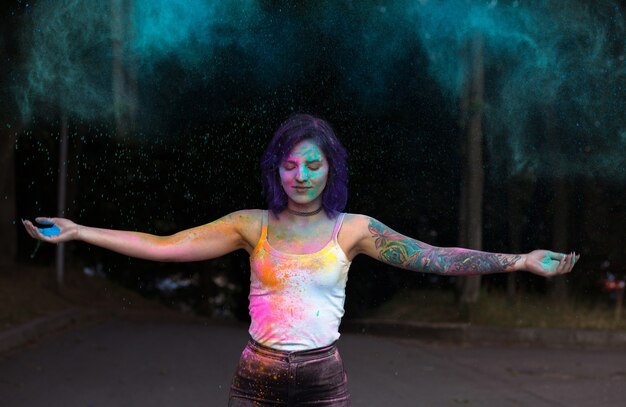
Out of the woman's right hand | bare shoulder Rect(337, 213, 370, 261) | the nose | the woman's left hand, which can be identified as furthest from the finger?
the woman's right hand

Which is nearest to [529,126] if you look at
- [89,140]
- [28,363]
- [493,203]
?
[493,203]

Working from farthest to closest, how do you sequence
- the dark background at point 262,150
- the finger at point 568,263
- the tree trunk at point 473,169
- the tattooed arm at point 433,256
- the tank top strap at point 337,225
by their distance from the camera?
the tree trunk at point 473,169 < the dark background at point 262,150 < the tank top strap at point 337,225 < the tattooed arm at point 433,256 < the finger at point 568,263

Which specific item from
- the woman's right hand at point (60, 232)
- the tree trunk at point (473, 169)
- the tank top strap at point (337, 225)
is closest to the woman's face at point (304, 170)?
the tank top strap at point (337, 225)

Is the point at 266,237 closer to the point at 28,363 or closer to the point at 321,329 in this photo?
the point at 321,329

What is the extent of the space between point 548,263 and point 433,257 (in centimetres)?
46

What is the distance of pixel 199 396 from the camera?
847 centimetres

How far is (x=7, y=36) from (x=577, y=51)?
7541 mm

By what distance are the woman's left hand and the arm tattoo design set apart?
8 cm

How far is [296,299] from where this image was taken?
3930mm

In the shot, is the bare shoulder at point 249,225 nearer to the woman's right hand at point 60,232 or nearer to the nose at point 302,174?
the nose at point 302,174

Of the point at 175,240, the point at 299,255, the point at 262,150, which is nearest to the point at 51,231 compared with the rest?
the point at 175,240

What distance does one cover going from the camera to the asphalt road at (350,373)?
8531 mm

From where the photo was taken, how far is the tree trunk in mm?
14961

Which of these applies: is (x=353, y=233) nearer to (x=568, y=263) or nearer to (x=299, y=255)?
(x=299, y=255)
